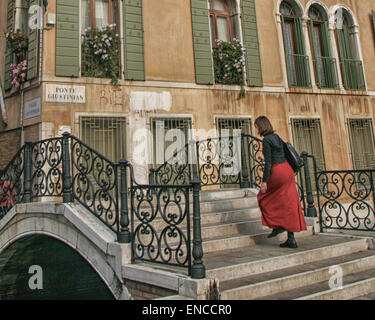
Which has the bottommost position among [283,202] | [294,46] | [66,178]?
[283,202]

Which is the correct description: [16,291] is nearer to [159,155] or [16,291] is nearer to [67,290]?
[67,290]

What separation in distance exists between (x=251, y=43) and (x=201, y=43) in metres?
1.69

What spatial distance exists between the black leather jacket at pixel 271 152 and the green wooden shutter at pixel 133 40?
534cm

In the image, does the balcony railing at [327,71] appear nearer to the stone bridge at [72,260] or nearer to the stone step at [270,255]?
the stone step at [270,255]

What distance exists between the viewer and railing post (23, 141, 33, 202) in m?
6.87

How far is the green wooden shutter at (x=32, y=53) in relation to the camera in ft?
30.5

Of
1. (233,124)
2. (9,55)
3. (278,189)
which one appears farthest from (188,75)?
(278,189)

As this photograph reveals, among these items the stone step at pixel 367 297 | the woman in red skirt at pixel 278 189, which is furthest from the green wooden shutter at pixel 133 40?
the stone step at pixel 367 297

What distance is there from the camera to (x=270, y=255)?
5070 mm

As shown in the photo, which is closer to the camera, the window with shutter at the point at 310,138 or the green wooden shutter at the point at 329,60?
the window with shutter at the point at 310,138

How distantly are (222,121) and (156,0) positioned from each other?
3721mm

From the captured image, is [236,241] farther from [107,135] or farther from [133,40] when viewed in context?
[133,40]
